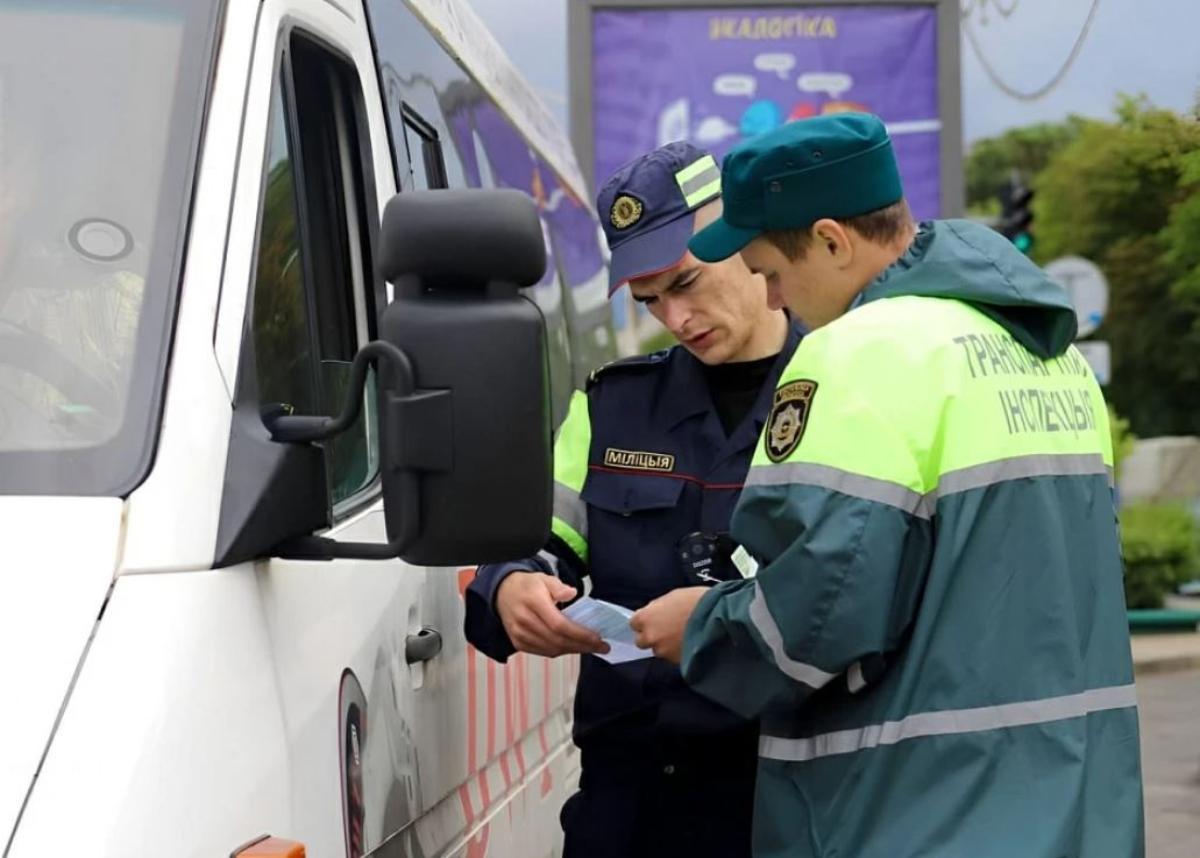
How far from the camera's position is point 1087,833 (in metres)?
2.40

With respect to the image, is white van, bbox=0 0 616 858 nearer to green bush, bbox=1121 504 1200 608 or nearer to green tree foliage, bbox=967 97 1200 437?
green bush, bbox=1121 504 1200 608

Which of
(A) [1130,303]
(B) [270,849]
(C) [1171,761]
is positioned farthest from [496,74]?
(A) [1130,303]

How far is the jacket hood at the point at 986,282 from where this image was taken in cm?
253

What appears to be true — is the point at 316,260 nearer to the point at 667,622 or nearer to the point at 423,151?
the point at 667,622

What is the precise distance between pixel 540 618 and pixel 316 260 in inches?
27.1

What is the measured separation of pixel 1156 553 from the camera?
19.7 m

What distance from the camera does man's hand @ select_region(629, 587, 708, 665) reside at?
2752mm

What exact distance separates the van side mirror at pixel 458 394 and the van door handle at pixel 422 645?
34.9 inches

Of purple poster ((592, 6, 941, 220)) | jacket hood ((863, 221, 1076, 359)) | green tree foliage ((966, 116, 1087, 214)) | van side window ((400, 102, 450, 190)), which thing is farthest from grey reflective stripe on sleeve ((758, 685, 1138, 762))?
green tree foliage ((966, 116, 1087, 214))

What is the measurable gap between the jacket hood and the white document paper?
2.35ft

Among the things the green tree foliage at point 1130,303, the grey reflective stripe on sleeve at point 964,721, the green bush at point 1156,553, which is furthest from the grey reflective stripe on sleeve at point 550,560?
the green tree foliage at point 1130,303

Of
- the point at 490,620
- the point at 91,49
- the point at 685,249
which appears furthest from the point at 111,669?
the point at 685,249

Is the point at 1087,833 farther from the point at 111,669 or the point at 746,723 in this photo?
the point at 111,669

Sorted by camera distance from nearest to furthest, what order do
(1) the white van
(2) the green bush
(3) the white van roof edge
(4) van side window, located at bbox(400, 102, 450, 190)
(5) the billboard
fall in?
(1) the white van < (4) van side window, located at bbox(400, 102, 450, 190) < (3) the white van roof edge < (5) the billboard < (2) the green bush
